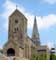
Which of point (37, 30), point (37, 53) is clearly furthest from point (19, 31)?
point (37, 30)

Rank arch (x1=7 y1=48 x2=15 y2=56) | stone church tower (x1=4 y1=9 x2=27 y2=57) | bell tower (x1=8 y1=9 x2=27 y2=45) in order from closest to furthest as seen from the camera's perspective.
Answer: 1. arch (x1=7 y1=48 x2=15 y2=56)
2. stone church tower (x1=4 y1=9 x2=27 y2=57)
3. bell tower (x1=8 y1=9 x2=27 y2=45)

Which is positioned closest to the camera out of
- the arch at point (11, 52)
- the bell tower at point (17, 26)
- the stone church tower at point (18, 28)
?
the arch at point (11, 52)

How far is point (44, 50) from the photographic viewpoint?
287ft

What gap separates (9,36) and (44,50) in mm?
11003

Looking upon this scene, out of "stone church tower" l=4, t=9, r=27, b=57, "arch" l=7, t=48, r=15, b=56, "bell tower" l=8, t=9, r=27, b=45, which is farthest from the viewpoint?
"bell tower" l=8, t=9, r=27, b=45

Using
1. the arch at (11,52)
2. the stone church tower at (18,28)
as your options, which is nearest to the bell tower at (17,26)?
the stone church tower at (18,28)

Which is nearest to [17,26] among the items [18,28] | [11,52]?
[18,28]

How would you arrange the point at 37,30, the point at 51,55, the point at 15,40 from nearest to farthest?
the point at 15,40, the point at 51,55, the point at 37,30

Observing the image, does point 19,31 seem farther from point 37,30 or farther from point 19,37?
point 37,30

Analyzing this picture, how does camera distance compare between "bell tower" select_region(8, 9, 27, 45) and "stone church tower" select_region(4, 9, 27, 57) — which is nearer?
"stone church tower" select_region(4, 9, 27, 57)

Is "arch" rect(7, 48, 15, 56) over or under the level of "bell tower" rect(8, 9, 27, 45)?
under

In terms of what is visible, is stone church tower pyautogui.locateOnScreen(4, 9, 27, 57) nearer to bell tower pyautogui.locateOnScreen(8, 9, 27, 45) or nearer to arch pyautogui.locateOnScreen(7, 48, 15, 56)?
bell tower pyautogui.locateOnScreen(8, 9, 27, 45)

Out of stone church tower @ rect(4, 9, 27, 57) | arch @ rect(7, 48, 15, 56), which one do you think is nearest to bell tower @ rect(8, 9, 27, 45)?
stone church tower @ rect(4, 9, 27, 57)

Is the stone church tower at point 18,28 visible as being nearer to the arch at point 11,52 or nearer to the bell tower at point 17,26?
the bell tower at point 17,26
